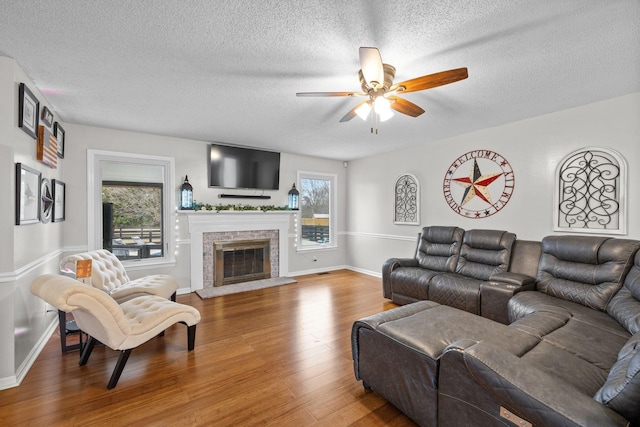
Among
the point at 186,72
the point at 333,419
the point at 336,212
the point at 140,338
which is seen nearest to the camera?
the point at 333,419

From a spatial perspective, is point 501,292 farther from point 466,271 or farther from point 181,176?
point 181,176

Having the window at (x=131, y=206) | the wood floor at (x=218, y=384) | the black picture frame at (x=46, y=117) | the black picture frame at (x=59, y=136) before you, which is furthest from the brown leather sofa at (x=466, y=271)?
the black picture frame at (x=59, y=136)

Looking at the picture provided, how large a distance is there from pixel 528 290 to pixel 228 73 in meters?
3.71

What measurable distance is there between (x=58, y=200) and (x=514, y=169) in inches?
228

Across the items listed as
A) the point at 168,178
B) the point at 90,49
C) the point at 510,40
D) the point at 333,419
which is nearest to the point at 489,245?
the point at 510,40

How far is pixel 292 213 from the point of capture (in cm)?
569

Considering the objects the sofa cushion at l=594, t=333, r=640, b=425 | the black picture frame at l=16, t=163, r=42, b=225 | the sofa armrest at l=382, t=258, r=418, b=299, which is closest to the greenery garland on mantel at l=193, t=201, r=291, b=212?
the black picture frame at l=16, t=163, r=42, b=225

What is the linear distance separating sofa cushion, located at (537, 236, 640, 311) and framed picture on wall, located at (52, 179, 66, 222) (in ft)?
17.7

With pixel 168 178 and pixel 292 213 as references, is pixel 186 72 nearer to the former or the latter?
pixel 168 178

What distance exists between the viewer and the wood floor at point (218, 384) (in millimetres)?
1824

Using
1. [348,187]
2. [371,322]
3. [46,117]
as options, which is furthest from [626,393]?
[348,187]

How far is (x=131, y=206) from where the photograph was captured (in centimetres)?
431

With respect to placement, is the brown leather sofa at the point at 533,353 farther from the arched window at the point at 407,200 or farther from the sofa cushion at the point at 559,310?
the arched window at the point at 407,200

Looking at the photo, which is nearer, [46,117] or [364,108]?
[364,108]
